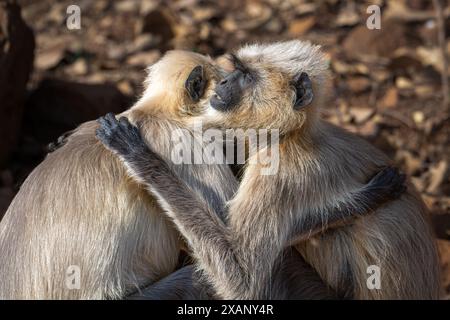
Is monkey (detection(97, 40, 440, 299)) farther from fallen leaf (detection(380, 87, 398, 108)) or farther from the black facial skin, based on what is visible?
fallen leaf (detection(380, 87, 398, 108))

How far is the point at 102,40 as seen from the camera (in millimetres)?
8688

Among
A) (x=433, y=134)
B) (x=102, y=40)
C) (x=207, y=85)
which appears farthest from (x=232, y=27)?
(x=207, y=85)

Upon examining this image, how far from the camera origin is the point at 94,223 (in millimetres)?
4145

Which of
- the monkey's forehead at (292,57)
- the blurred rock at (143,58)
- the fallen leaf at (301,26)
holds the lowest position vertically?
the monkey's forehead at (292,57)

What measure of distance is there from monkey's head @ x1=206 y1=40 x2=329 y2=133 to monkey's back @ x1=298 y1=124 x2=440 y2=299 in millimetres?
231

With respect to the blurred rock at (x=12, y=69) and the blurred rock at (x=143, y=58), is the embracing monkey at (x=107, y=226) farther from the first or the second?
the blurred rock at (x=143, y=58)

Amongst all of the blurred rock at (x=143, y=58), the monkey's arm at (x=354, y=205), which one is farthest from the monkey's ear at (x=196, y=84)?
the blurred rock at (x=143, y=58)

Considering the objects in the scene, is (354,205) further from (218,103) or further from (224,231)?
(218,103)

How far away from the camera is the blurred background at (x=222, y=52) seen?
6676 millimetres

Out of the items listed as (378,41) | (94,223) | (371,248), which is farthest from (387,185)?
(378,41)
